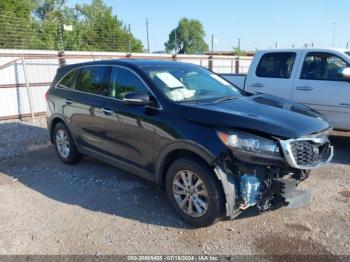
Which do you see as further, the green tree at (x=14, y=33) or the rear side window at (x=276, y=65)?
the green tree at (x=14, y=33)

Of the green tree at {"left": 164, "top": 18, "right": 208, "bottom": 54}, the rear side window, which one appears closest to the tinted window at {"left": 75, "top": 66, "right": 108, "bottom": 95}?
the rear side window

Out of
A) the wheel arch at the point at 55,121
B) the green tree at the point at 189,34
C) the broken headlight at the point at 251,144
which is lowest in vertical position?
the wheel arch at the point at 55,121

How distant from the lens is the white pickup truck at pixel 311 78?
6320 mm

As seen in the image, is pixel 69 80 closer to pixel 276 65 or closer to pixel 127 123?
pixel 127 123

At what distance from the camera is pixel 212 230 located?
152 inches

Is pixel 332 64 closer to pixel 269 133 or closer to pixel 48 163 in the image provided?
pixel 269 133

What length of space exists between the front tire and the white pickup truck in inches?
147

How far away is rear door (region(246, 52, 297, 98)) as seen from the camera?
6.89m

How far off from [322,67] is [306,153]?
349cm

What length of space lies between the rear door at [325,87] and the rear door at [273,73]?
183 mm

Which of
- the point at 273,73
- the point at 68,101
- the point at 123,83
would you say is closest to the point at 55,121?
the point at 68,101

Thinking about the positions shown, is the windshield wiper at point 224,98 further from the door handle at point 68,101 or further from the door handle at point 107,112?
the door handle at point 68,101

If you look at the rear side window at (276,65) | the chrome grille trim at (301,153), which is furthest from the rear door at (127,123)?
the rear side window at (276,65)

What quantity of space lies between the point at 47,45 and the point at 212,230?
22.1m
